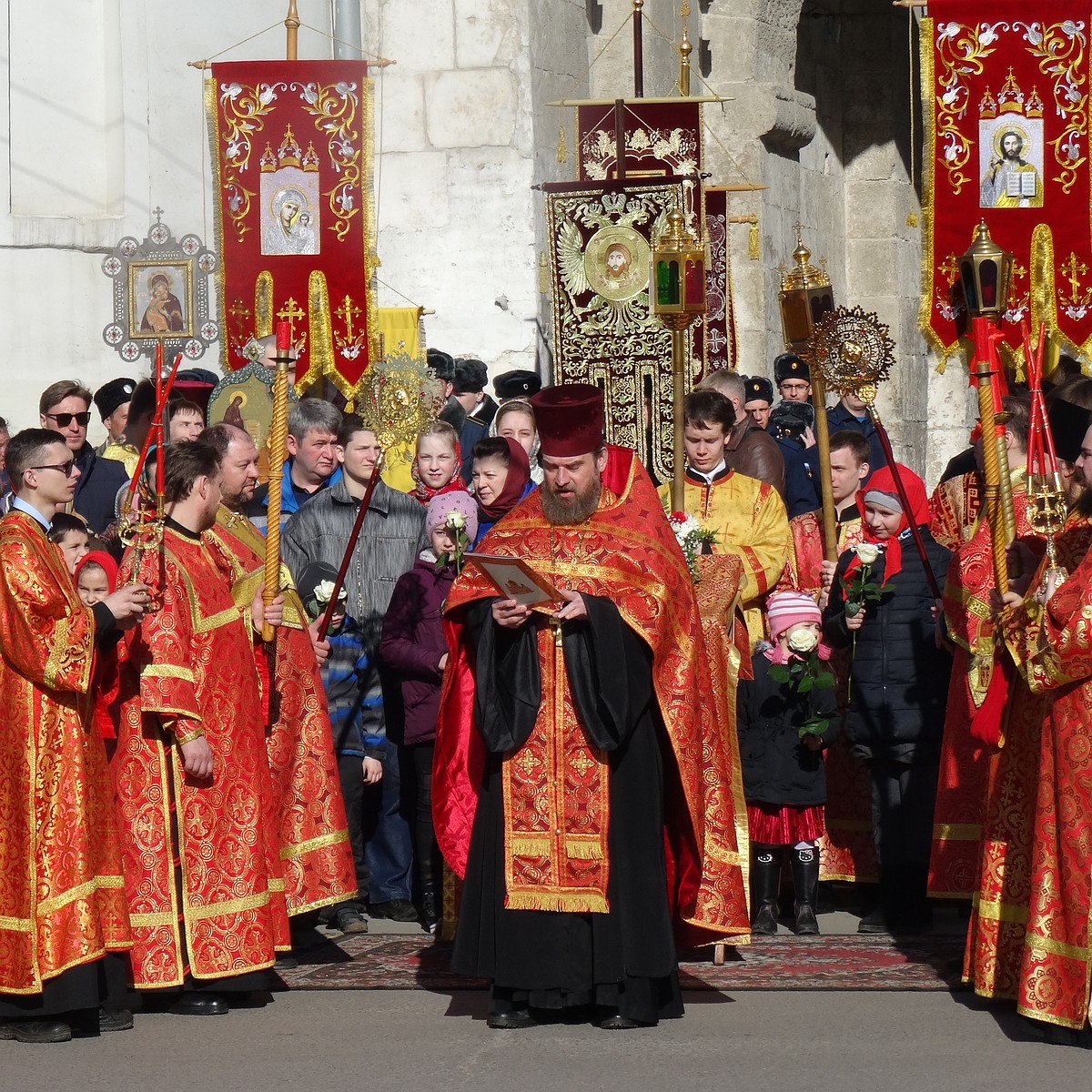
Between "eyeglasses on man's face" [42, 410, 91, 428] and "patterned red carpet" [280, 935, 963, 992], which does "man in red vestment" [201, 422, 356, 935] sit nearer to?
"patterned red carpet" [280, 935, 963, 992]

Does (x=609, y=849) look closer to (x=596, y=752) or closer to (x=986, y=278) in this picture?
(x=596, y=752)

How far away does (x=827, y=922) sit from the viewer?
8.90 metres

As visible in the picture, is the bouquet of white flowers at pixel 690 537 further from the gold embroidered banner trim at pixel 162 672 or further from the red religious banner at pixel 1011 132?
the red religious banner at pixel 1011 132

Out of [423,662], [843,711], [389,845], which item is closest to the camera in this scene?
[423,662]

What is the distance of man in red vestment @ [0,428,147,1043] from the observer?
6.72 meters

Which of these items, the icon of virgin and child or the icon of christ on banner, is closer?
the icon of christ on banner

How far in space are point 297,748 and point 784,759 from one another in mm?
1919

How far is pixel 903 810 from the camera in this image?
8.70 meters

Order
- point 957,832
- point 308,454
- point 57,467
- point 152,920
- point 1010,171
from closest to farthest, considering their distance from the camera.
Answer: point 57,467 → point 152,920 → point 957,832 → point 308,454 → point 1010,171

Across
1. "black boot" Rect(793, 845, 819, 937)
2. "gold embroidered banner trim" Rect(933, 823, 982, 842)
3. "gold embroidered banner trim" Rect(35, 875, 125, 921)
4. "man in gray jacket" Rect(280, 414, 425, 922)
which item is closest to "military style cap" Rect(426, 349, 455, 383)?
"man in gray jacket" Rect(280, 414, 425, 922)

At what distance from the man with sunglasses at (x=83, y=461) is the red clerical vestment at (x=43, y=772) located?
2645 mm

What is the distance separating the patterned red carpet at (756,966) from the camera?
7574 mm

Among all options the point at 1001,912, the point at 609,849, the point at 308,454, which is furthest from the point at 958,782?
the point at 308,454

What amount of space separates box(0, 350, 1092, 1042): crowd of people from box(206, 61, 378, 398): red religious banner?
3.03 metres
